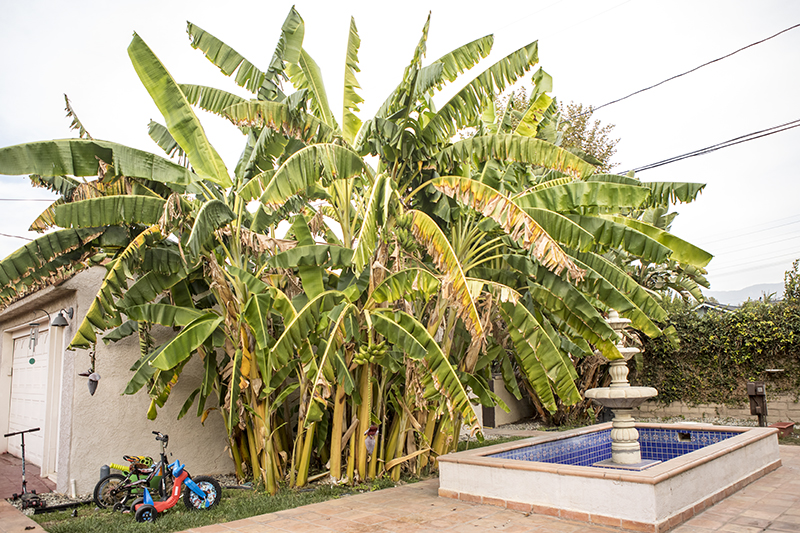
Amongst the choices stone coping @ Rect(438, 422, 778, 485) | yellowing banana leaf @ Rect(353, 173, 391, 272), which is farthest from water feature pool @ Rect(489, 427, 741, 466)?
yellowing banana leaf @ Rect(353, 173, 391, 272)

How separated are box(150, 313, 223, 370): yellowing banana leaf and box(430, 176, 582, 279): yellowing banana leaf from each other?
326 centimetres

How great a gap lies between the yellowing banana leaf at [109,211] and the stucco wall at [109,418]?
2219 millimetres

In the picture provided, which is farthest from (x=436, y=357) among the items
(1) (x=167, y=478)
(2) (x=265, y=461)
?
(1) (x=167, y=478)

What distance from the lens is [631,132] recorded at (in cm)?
2027

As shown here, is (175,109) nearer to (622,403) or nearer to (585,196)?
(585,196)

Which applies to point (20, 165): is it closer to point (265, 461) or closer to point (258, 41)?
point (265, 461)

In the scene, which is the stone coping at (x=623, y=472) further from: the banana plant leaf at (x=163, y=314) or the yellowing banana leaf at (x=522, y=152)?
the banana plant leaf at (x=163, y=314)

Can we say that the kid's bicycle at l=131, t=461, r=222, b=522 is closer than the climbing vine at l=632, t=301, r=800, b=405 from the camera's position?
Yes

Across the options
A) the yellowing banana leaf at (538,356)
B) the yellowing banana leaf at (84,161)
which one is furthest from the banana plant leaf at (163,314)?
the yellowing banana leaf at (538,356)

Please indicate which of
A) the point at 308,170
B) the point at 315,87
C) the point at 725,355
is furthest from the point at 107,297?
the point at 725,355

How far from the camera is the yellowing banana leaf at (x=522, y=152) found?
6391 millimetres

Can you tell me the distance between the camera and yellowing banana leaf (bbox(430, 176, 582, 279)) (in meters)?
5.46

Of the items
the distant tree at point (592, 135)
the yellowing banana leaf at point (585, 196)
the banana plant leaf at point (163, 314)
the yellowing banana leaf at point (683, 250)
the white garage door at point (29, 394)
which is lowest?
the white garage door at point (29, 394)

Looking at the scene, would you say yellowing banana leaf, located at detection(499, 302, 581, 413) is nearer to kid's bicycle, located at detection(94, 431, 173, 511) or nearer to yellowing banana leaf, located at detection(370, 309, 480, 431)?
yellowing banana leaf, located at detection(370, 309, 480, 431)
